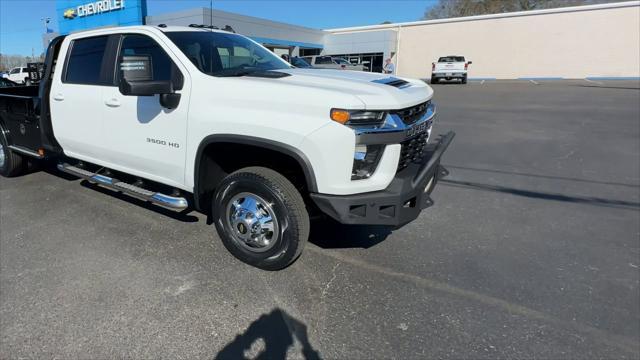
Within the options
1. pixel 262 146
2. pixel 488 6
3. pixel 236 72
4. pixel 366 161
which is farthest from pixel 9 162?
pixel 488 6

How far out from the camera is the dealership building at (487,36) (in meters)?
30.7

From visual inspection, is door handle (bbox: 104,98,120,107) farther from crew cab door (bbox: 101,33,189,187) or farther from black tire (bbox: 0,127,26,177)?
black tire (bbox: 0,127,26,177)

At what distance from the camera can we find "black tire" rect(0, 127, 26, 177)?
18.7ft

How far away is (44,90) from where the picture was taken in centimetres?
469

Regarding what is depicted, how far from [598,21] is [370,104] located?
126ft

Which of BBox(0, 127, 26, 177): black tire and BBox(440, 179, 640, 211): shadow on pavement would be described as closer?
BBox(440, 179, 640, 211): shadow on pavement

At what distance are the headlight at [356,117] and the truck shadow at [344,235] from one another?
1.42 meters

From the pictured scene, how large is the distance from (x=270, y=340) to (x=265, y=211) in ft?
3.30

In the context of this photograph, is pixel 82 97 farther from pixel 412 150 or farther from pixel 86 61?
pixel 412 150

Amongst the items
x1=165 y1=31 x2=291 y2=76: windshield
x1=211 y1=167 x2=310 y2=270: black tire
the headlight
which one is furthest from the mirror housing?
the headlight

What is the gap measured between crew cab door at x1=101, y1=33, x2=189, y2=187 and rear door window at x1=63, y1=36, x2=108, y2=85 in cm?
35

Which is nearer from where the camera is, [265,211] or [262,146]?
[262,146]

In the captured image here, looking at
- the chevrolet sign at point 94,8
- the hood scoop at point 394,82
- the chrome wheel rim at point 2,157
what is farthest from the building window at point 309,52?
the hood scoop at point 394,82

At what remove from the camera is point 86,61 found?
433 cm
